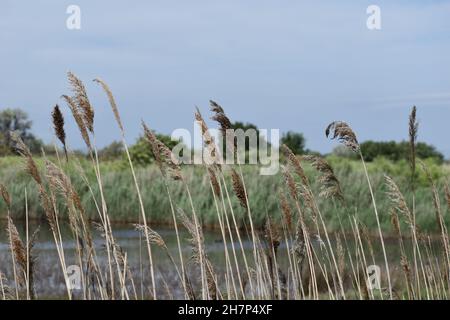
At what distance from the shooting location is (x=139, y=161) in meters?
26.7

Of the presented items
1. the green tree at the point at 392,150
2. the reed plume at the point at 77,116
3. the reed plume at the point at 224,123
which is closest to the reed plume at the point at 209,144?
the reed plume at the point at 224,123

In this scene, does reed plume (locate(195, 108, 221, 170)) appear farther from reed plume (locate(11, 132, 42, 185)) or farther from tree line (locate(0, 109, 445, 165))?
tree line (locate(0, 109, 445, 165))

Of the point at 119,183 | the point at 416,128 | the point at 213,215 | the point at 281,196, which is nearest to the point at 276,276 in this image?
the point at 281,196

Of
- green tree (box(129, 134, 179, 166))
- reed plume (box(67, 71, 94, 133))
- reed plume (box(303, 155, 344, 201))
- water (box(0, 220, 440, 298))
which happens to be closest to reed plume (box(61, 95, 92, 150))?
reed plume (box(67, 71, 94, 133))

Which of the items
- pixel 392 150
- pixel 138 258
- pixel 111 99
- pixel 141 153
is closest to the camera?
pixel 111 99

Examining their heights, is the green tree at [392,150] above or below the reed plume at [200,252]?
above

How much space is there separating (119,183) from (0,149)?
1392 cm

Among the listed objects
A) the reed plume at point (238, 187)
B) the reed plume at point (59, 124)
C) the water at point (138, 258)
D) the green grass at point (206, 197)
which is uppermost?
the reed plume at point (59, 124)

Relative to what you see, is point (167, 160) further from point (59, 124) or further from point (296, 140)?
point (296, 140)

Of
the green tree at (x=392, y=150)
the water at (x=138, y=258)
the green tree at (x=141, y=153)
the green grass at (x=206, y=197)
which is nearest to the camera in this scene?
the water at (x=138, y=258)

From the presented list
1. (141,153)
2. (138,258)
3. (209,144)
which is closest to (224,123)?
(209,144)

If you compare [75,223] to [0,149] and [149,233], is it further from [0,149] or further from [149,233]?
[0,149]

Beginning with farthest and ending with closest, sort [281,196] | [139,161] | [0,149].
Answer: [0,149], [139,161], [281,196]

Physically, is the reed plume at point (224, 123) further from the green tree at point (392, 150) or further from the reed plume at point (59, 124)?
the green tree at point (392, 150)
